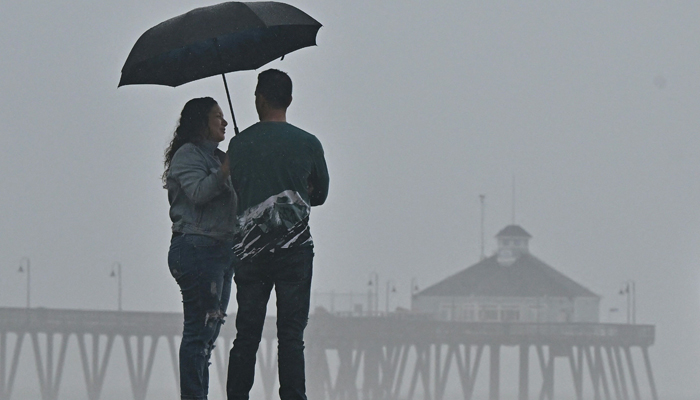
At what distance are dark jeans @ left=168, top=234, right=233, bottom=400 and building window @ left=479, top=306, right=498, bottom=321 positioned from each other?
246 ft

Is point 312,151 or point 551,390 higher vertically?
point 312,151

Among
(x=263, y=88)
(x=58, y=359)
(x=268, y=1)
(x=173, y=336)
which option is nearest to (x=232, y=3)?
(x=268, y=1)

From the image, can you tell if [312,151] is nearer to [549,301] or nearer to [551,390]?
[551,390]

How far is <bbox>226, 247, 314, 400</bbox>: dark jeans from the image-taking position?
7199 mm

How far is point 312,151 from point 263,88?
0.37 m

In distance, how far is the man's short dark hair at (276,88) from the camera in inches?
290

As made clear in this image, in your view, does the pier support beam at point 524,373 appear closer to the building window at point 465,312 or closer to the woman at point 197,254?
the building window at point 465,312

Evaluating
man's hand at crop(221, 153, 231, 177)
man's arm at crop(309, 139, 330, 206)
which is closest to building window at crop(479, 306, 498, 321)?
man's hand at crop(221, 153, 231, 177)

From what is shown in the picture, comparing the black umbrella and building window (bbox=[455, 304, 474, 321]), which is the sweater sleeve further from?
building window (bbox=[455, 304, 474, 321])

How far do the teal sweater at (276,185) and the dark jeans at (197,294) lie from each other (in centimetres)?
48

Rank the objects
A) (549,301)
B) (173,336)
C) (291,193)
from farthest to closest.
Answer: (549,301) < (173,336) < (291,193)

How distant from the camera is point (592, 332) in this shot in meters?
71.9

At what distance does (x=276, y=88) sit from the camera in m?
7.37

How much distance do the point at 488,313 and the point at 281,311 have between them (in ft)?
249
